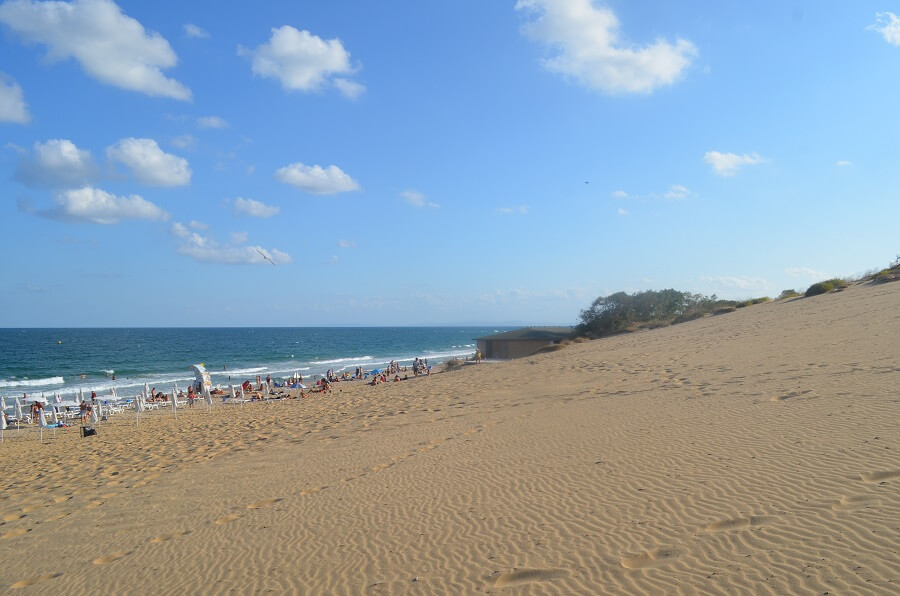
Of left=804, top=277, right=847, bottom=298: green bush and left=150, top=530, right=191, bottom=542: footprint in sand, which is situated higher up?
left=804, top=277, right=847, bottom=298: green bush

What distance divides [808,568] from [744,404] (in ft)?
20.7

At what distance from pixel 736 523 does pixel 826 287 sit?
98.6ft

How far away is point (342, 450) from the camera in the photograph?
1124cm

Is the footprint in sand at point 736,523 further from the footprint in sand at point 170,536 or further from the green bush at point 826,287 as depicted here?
the green bush at point 826,287

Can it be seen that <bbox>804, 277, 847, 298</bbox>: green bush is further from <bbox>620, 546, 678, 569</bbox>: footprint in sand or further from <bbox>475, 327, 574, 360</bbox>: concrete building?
<bbox>620, 546, 678, 569</bbox>: footprint in sand

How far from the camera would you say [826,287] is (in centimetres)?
2908

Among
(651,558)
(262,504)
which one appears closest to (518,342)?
(262,504)

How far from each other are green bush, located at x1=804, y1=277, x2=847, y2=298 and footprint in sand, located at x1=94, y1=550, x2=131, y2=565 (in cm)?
3270

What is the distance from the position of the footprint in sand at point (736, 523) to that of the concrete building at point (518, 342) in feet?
104

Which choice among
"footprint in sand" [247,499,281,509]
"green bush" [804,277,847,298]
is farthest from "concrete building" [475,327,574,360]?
"footprint in sand" [247,499,281,509]

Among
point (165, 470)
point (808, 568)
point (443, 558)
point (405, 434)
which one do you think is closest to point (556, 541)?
point (443, 558)

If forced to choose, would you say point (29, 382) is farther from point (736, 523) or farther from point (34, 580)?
point (736, 523)

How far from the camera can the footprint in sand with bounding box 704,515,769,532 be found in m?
4.99

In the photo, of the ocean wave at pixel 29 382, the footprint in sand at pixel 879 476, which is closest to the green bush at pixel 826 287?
the footprint in sand at pixel 879 476
